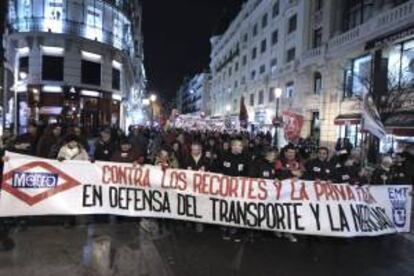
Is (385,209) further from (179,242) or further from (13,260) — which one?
(13,260)

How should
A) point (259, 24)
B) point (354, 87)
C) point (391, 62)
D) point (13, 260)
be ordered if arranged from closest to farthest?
point (13, 260)
point (391, 62)
point (354, 87)
point (259, 24)

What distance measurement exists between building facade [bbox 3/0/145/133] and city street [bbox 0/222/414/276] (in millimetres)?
30080

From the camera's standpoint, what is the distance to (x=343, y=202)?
26.3 feet

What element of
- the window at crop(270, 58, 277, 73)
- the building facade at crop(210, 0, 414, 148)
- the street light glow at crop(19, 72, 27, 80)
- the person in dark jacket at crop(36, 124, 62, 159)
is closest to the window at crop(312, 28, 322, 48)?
the building facade at crop(210, 0, 414, 148)

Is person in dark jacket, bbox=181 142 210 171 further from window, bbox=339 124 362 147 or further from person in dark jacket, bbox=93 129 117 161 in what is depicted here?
window, bbox=339 124 362 147

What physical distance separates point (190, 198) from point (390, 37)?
17.1m

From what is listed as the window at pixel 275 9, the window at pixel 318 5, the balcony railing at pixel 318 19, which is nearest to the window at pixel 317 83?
the balcony railing at pixel 318 19

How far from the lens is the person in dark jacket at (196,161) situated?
28.6 ft

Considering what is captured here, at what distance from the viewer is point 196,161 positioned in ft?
28.9

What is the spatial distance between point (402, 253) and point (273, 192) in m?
2.33

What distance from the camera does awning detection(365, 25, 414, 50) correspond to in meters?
20.3

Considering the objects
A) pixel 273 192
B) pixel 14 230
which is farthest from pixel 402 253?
pixel 14 230

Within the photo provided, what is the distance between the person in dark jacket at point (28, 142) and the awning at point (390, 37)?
Answer: 16226mm

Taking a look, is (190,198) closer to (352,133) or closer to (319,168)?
(319,168)
